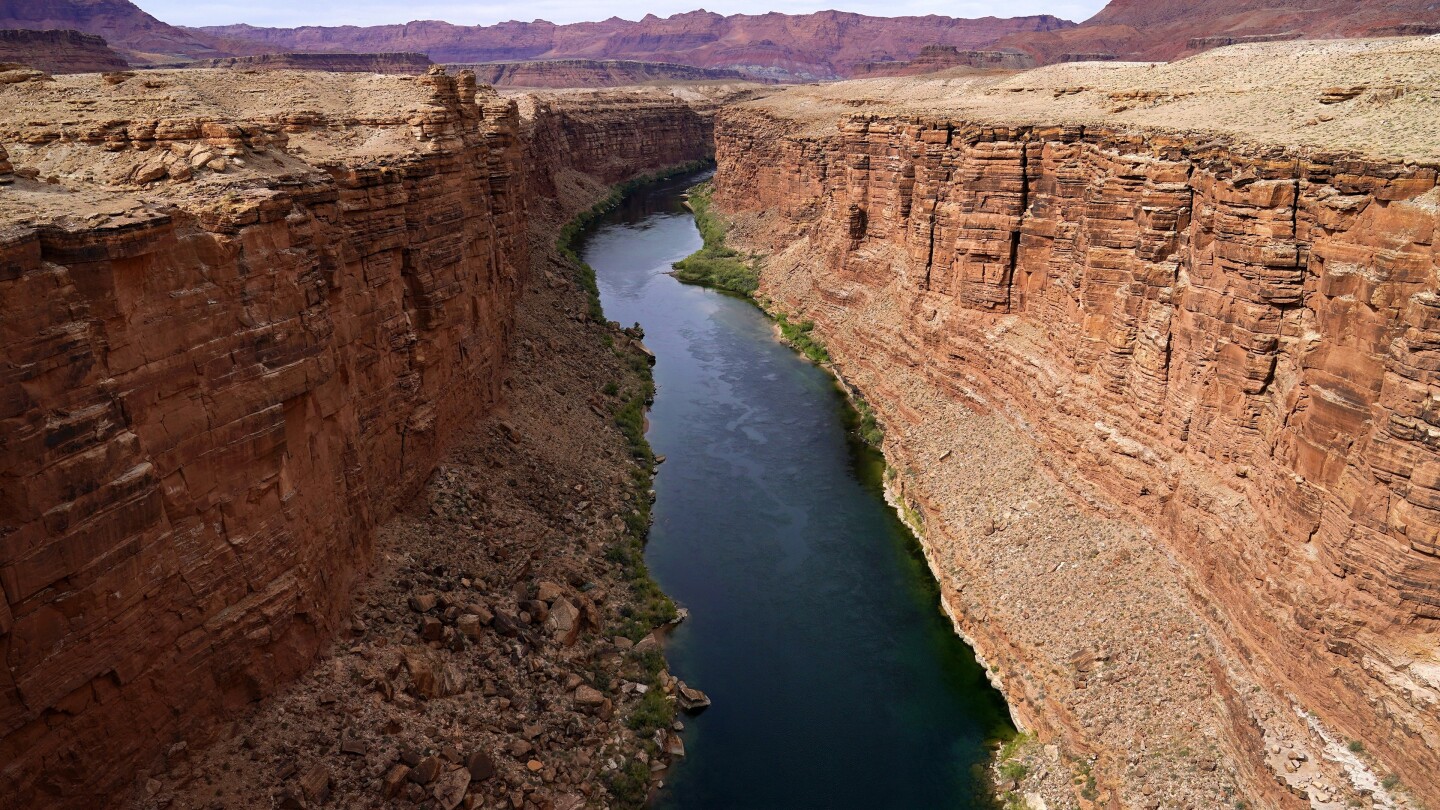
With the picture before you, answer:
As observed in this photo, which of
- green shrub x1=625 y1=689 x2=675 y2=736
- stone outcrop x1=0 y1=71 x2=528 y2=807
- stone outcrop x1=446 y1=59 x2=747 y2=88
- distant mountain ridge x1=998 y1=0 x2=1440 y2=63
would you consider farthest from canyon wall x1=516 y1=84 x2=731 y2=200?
distant mountain ridge x1=998 y1=0 x2=1440 y2=63

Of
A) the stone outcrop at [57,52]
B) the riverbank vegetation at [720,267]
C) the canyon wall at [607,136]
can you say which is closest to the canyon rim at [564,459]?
the riverbank vegetation at [720,267]

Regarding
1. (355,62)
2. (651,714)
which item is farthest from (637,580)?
(355,62)

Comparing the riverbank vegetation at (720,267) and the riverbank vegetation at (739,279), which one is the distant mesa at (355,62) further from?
the riverbank vegetation at (720,267)

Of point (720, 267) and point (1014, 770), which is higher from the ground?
point (720, 267)

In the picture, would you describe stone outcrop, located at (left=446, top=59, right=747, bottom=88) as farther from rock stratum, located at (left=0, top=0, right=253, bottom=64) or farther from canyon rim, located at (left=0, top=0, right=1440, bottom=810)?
canyon rim, located at (left=0, top=0, right=1440, bottom=810)

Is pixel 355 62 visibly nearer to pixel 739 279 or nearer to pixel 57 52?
pixel 57 52

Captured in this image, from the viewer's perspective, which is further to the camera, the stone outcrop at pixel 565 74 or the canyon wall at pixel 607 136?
the stone outcrop at pixel 565 74
